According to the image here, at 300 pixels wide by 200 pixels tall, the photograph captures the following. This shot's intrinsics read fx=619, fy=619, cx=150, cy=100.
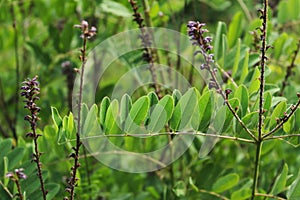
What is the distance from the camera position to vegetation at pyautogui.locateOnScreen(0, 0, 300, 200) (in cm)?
107

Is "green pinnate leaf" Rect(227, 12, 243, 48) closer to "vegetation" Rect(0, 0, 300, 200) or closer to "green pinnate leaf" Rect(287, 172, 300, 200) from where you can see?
"vegetation" Rect(0, 0, 300, 200)

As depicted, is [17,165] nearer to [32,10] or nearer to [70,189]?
[70,189]

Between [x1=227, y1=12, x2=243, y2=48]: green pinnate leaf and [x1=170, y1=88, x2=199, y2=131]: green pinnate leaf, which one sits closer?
[x1=170, y1=88, x2=199, y2=131]: green pinnate leaf

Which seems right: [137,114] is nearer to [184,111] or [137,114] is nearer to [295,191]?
[184,111]

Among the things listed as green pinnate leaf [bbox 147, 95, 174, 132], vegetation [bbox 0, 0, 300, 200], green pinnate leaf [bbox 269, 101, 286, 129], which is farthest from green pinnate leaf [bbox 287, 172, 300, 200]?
green pinnate leaf [bbox 147, 95, 174, 132]

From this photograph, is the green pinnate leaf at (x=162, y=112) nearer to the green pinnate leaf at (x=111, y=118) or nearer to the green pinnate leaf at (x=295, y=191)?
the green pinnate leaf at (x=111, y=118)

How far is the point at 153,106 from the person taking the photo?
110cm

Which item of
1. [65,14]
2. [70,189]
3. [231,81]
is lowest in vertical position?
[70,189]

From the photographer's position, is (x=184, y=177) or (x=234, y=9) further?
(x=234, y=9)

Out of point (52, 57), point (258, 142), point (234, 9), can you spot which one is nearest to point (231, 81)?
point (258, 142)

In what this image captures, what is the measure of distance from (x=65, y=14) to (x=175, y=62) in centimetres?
34

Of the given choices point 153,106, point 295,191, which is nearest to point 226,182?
point 295,191

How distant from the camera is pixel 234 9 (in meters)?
2.69

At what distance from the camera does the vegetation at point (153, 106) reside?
3.52 feet
